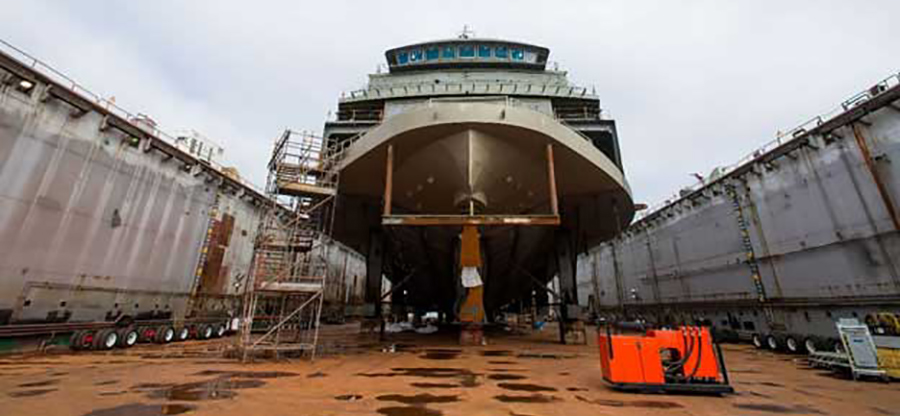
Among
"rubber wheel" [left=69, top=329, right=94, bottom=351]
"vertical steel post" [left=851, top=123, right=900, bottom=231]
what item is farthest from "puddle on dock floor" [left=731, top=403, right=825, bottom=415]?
"rubber wheel" [left=69, top=329, right=94, bottom=351]

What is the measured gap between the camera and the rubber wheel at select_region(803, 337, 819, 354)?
9773mm

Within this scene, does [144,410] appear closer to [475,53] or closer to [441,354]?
[441,354]

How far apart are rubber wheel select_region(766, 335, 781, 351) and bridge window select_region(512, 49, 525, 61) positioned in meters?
16.3

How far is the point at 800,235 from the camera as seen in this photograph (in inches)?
445

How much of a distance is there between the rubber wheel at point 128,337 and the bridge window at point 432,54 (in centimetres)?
1748

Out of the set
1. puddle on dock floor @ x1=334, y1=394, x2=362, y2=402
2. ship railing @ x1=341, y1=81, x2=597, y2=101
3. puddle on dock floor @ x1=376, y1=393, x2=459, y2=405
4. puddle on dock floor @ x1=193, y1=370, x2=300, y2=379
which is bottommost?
puddle on dock floor @ x1=193, y1=370, x2=300, y2=379

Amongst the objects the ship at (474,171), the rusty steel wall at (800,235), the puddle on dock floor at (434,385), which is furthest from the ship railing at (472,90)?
the puddle on dock floor at (434,385)

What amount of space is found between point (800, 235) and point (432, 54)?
58.3ft

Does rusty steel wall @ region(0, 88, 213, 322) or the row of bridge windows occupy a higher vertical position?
the row of bridge windows

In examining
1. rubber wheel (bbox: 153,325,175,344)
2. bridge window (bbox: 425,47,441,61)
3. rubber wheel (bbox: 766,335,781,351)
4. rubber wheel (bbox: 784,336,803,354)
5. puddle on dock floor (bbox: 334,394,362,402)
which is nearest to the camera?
puddle on dock floor (bbox: 334,394,362,402)

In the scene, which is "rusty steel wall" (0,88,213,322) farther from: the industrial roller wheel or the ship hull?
the ship hull

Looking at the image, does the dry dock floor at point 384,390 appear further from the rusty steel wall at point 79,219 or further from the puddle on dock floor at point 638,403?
the rusty steel wall at point 79,219

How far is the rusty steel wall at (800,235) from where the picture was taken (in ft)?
29.7

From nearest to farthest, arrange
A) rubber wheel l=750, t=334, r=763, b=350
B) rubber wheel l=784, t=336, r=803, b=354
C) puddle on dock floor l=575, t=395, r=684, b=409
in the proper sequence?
puddle on dock floor l=575, t=395, r=684, b=409 → rubber wheel l=784, t=336, r=803, b=354 → rubber wheel l=750, t=334, r=763, b=350
